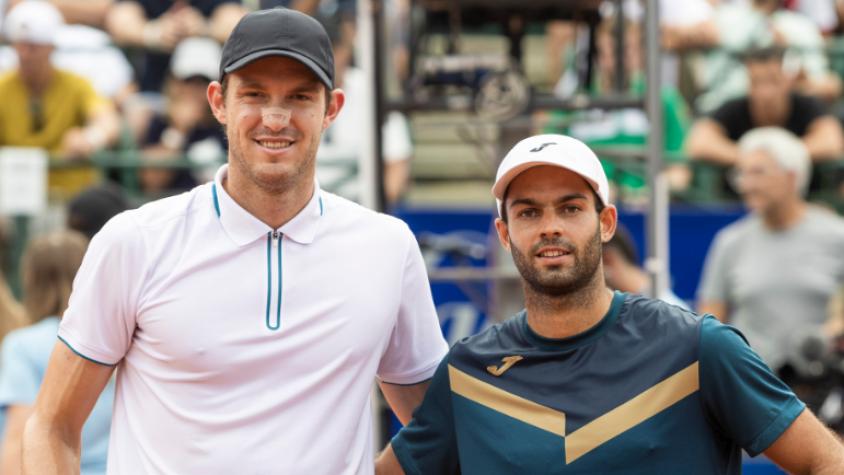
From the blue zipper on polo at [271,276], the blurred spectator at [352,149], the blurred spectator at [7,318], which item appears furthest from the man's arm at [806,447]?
the blurred spectator at [352,149]

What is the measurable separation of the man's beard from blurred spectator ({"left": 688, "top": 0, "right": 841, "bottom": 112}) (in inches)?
252

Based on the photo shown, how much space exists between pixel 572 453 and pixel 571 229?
20.1 inches

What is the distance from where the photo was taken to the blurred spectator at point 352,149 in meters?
8.60

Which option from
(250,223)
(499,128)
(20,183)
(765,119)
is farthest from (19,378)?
(765,119)

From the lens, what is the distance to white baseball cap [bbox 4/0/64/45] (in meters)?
8.96

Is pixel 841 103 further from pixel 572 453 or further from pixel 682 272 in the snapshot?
pixel 572 453

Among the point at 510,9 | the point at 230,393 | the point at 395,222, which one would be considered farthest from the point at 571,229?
the point at 510,9

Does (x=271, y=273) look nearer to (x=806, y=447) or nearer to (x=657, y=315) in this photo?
(x=657, y=315)

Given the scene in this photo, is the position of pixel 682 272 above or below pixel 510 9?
below

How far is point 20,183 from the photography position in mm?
8406

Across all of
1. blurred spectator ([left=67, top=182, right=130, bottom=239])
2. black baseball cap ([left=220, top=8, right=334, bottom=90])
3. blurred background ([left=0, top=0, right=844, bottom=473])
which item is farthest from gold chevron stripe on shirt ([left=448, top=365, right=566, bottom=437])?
blurred spectator ([left=67, top=182, right=130, bottom=239])

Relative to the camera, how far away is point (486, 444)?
3.33 meters

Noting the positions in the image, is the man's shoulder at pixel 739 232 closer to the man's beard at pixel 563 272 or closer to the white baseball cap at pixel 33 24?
the white baseball cap at pixel 33 24

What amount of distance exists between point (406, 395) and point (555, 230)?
68 cm
